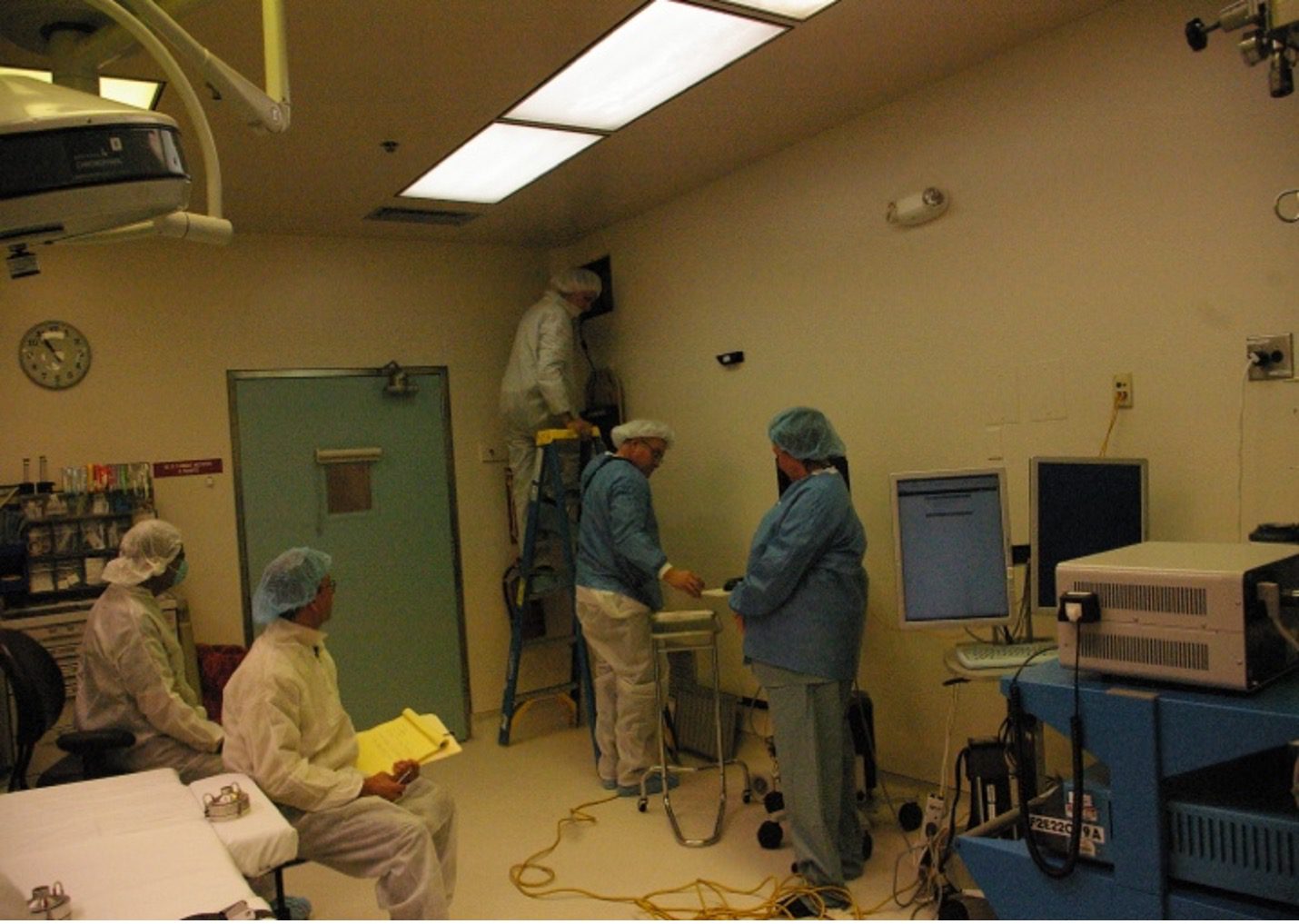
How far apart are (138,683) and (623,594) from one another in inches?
71.3

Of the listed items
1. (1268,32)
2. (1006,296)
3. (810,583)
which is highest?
(1268,32)

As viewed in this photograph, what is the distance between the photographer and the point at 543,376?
181 inches

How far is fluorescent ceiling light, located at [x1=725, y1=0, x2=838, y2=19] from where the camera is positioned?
250 centimetres

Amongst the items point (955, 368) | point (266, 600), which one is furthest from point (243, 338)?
point (955, 368)

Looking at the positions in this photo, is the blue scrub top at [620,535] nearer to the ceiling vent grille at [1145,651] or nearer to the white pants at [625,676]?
the white pants at [625,676]

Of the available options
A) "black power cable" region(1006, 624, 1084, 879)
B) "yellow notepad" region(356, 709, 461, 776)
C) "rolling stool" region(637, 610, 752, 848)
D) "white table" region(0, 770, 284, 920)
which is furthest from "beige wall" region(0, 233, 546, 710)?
"black power cable" region(1006, 624, 1084, 879)

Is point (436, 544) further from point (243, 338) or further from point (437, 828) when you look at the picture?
point (437, 828)

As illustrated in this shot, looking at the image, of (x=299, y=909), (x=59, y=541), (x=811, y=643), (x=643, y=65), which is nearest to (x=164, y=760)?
(x=299, y=909)

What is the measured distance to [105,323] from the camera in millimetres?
4121

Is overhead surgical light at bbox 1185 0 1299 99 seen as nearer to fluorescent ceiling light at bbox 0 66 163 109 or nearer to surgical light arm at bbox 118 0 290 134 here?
surgical light arm at bbox 118 0 290 134

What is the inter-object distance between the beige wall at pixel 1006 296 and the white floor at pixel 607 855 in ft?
2.02

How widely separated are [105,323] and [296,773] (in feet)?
9.24

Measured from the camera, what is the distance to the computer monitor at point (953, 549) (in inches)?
112

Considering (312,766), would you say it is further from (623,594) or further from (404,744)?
(623,594)
